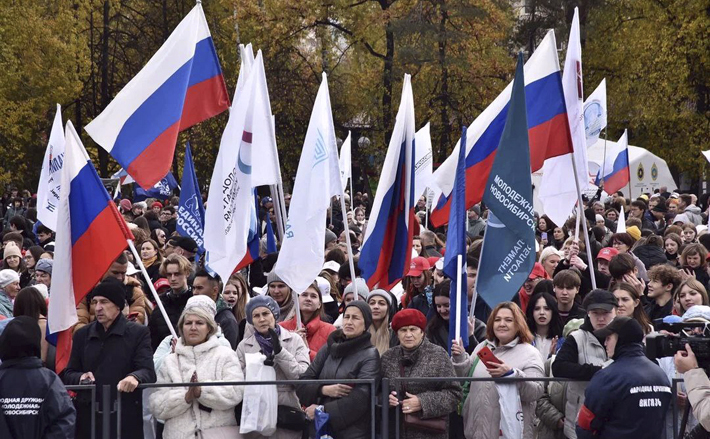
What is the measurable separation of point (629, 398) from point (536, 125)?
4820 millimetres

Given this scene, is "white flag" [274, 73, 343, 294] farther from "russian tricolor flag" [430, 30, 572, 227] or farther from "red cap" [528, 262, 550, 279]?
"red cap" [528, 262, 550, 279]

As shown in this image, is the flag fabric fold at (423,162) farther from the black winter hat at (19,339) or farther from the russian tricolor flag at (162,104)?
the black winter hat at (19,339)

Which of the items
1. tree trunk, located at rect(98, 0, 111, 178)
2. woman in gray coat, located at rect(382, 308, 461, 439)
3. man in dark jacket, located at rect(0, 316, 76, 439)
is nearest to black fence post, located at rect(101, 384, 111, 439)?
man in dark jacket, located at rect(0, 316, 76, 439)

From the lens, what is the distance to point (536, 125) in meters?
11.6

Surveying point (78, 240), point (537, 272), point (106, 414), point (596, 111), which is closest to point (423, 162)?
point (596, 111)

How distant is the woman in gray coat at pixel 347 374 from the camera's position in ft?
27.2

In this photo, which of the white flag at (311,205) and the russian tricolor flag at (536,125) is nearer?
the white flag at (311,205)

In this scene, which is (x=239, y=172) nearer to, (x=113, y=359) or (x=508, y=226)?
(x=508, y=226)

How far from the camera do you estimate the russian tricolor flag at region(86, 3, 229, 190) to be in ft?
34.1

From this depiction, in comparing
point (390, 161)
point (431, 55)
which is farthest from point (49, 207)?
point (431, 55)

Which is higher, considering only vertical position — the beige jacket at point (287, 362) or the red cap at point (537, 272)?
the red cap at point (537, 272)

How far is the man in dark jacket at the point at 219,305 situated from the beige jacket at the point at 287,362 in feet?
2.48

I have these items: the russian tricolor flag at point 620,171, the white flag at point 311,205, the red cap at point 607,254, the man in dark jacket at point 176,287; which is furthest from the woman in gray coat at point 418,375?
the russian tricolor flag at point 620,171

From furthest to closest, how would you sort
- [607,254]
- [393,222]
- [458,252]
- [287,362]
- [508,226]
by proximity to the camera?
[607,254]
[393,222]
[508,226]
[458,252]
[287,362]
